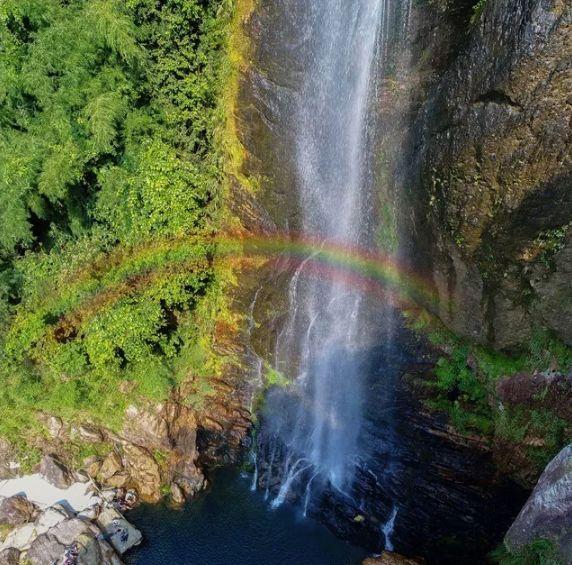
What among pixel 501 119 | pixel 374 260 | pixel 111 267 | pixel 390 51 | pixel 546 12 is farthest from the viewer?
pixel 111 267

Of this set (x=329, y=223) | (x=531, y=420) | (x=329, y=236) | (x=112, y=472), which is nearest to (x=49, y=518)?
(x=112, y=472)

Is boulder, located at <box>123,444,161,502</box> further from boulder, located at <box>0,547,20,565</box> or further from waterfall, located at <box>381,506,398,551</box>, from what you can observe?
waterfall, located at <box>381,506,398,551</box>

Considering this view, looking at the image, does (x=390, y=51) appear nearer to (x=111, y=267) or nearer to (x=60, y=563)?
(x=111, y=267)

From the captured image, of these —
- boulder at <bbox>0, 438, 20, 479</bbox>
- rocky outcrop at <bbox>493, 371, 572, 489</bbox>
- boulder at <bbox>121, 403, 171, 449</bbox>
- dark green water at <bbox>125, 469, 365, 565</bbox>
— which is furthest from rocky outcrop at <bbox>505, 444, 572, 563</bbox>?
boulder at <bbox>0, 438, 20, 479</bbox>

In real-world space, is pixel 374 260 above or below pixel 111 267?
above

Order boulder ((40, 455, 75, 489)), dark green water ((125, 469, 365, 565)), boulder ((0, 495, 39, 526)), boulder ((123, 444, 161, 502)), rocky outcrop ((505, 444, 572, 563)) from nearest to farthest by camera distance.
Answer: rocky outcrop ((505, 444, 572, 563))
dark green water ((125, 469, 365, 565))
boulder ((0, 495, 39, 526))
boulder ((40, 455, 75, 489))
boulder ((123, 444, 161, 502))

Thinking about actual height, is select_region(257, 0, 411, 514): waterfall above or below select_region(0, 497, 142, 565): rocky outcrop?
above

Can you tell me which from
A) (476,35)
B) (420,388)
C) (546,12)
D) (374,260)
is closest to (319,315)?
(374,260)
